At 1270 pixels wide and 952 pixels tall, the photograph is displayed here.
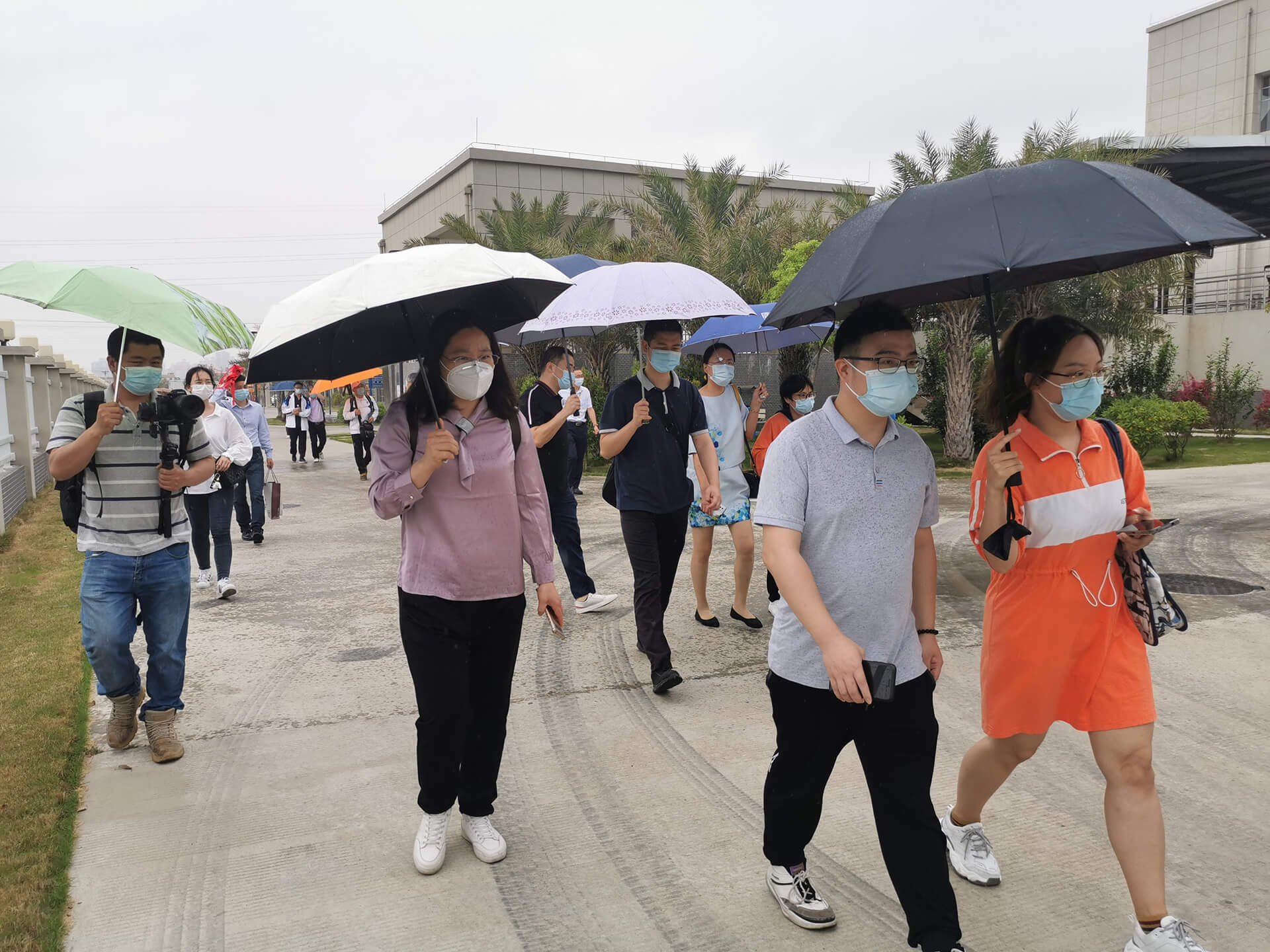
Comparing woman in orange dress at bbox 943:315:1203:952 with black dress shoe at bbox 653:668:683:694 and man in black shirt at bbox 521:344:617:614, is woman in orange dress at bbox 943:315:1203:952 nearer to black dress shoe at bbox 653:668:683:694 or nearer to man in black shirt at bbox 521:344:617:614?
black dress shoe at bbox 653:668:683:694

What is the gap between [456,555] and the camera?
318 centimetres

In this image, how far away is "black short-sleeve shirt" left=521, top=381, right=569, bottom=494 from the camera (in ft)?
20.5

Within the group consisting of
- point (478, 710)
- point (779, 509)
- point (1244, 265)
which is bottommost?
point (478, 710)

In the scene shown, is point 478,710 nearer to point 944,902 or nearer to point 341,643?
point 944,902

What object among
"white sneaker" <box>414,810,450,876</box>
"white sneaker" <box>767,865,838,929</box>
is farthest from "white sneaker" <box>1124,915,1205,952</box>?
"white sneaker" <box>414,810,450,876</box>

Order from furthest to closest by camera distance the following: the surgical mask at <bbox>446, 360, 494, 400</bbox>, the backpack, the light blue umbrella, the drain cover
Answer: the light blue umbrella, the drain cover, the backpack, the surgical mask at <bbox>446, 360, 494, 400</bbox>

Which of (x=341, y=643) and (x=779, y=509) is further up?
(x=779, y=509)

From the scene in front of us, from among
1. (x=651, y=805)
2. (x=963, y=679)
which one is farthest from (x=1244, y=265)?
(x=651, y=805)

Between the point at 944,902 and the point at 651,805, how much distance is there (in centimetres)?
153

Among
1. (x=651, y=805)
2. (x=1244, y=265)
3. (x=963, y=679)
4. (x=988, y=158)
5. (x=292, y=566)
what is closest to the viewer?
(x=651, y=805)

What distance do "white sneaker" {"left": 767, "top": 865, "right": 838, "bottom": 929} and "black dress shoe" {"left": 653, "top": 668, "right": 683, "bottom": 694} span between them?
2.02 m

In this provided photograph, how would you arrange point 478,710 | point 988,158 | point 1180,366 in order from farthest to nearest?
point 1180,366
point 988,158
point 478,710

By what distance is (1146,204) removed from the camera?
2.34 metres

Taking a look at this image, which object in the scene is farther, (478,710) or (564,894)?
(478,710)
